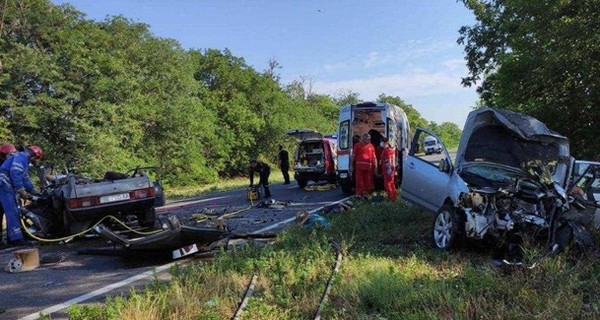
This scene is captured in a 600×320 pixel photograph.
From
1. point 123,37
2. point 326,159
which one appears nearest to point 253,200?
point 326,159

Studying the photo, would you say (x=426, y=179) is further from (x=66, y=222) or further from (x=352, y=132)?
(x=352, y=132)

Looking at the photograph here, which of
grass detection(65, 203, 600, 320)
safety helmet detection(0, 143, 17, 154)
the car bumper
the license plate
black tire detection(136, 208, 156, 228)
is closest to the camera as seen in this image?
grass detection(65, 203, 600, 320)

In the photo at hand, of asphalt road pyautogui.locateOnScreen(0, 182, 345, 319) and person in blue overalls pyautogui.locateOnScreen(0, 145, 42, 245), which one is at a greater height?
person in blue overalls pyautogui.locateOnScreen(0, 145, 42, 245)

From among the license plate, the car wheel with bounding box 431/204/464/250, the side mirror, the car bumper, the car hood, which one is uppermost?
the car hood

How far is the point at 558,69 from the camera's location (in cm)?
1245

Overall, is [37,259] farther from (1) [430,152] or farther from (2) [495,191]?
(1) [430,152]

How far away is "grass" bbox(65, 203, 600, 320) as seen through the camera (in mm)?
4066

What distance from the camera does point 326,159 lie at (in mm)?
17797

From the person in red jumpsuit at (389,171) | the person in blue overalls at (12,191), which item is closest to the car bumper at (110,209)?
the person in blue overalls at (12,191)

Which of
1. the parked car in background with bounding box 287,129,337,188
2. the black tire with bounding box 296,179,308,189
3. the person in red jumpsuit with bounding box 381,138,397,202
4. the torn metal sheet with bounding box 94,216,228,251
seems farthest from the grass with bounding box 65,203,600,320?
the black tire with bounding box 296,179,308,189

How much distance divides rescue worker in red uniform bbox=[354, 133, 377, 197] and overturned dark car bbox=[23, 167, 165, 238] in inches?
216

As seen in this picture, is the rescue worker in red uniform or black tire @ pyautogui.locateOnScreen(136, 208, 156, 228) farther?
the rescue worker in red uniform

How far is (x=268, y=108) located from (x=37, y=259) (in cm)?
3696

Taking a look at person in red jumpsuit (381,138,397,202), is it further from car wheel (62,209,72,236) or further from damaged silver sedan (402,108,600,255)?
car wheel (62,209,72,236)
